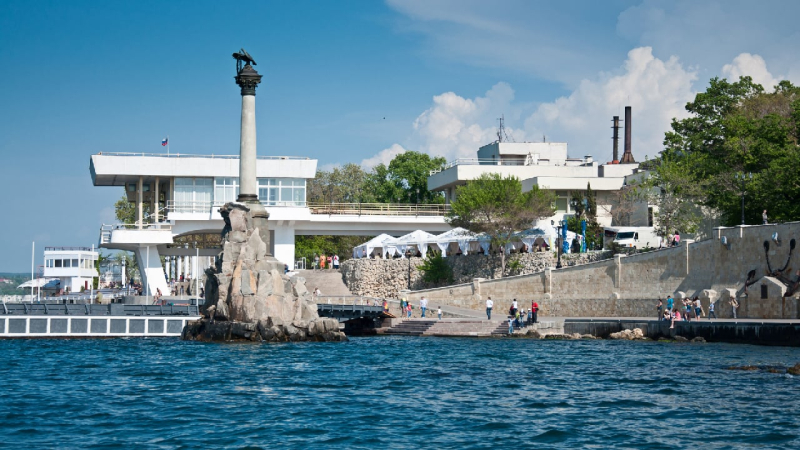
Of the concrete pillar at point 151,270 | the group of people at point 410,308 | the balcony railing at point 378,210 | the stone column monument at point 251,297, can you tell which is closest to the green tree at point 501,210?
the group of people at point 410,308

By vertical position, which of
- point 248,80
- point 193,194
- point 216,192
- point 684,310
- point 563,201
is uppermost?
point 248,80

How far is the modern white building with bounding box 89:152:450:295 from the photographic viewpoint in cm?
5809

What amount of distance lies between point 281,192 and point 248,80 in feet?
54.4

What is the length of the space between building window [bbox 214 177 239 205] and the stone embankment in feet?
30.9

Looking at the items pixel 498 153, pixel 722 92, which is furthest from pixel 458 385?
pixel 498 153

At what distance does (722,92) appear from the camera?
5897 centimetres

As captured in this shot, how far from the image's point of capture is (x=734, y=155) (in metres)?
49.2

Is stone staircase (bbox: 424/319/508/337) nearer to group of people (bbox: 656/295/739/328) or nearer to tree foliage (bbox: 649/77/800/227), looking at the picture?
group of people (bbox: 656/295/739/328)

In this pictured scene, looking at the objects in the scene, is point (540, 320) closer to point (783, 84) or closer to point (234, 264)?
point (234, 264)

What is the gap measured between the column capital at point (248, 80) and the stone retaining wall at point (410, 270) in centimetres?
1873

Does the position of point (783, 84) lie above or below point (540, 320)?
above

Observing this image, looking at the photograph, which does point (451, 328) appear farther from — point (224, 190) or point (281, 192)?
point (224, 190)

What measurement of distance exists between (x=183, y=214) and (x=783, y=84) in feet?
129

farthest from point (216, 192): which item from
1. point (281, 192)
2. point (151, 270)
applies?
point (151, 270)
